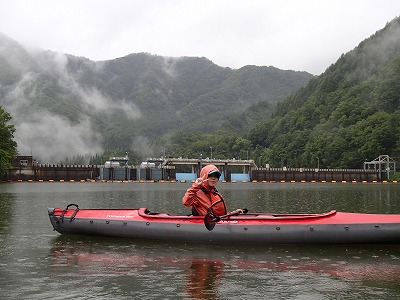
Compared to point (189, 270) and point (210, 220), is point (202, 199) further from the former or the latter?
point (189, 270)

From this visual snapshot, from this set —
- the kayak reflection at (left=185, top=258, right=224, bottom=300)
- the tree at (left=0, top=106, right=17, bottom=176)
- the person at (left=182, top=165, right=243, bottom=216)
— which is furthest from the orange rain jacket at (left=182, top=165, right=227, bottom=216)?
the tree at (left=0, top=106, right=17, bottom=176)

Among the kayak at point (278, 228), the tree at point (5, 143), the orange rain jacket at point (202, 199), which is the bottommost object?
the kayak at point (278, 228)

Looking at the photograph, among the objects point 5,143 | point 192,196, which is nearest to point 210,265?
point 192,196

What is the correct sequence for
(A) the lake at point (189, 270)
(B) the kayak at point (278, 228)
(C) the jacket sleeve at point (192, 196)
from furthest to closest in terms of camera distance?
(C) the jacket sleeve at point (192, 196) < (B) the kayak at point (278, 228) < (A) the lake at point (189, 270)

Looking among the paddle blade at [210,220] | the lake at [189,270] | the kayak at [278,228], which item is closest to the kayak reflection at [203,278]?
the lake at [189,270]

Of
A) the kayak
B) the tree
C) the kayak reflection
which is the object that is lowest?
the kayak reflection

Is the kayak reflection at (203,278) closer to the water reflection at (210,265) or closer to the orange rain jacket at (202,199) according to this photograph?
the water reflection at (210,265)

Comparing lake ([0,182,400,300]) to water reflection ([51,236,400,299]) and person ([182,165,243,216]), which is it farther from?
person ([182,165,243,216])

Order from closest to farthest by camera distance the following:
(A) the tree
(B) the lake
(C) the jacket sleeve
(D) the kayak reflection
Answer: (D) the kayak reflection < (B) the lake < (C) the jacket sleeve < (A) the tree

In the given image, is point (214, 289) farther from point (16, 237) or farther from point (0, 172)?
point (0, 172)

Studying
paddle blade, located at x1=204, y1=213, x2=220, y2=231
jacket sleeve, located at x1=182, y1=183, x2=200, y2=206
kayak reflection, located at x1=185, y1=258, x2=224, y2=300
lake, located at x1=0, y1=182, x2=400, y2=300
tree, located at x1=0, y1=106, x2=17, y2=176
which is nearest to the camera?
kayak reflection, located at x1=185, y1=258, x2=224, y2=300

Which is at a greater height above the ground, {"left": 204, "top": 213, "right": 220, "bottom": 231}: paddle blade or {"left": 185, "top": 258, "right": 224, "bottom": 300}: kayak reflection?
{"left": 204, "top": 213, "right": 220, "bottom": 231}: paddle blade

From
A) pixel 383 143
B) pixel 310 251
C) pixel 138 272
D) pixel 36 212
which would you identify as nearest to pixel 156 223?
pixel 138 272

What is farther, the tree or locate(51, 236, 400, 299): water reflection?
the tree
